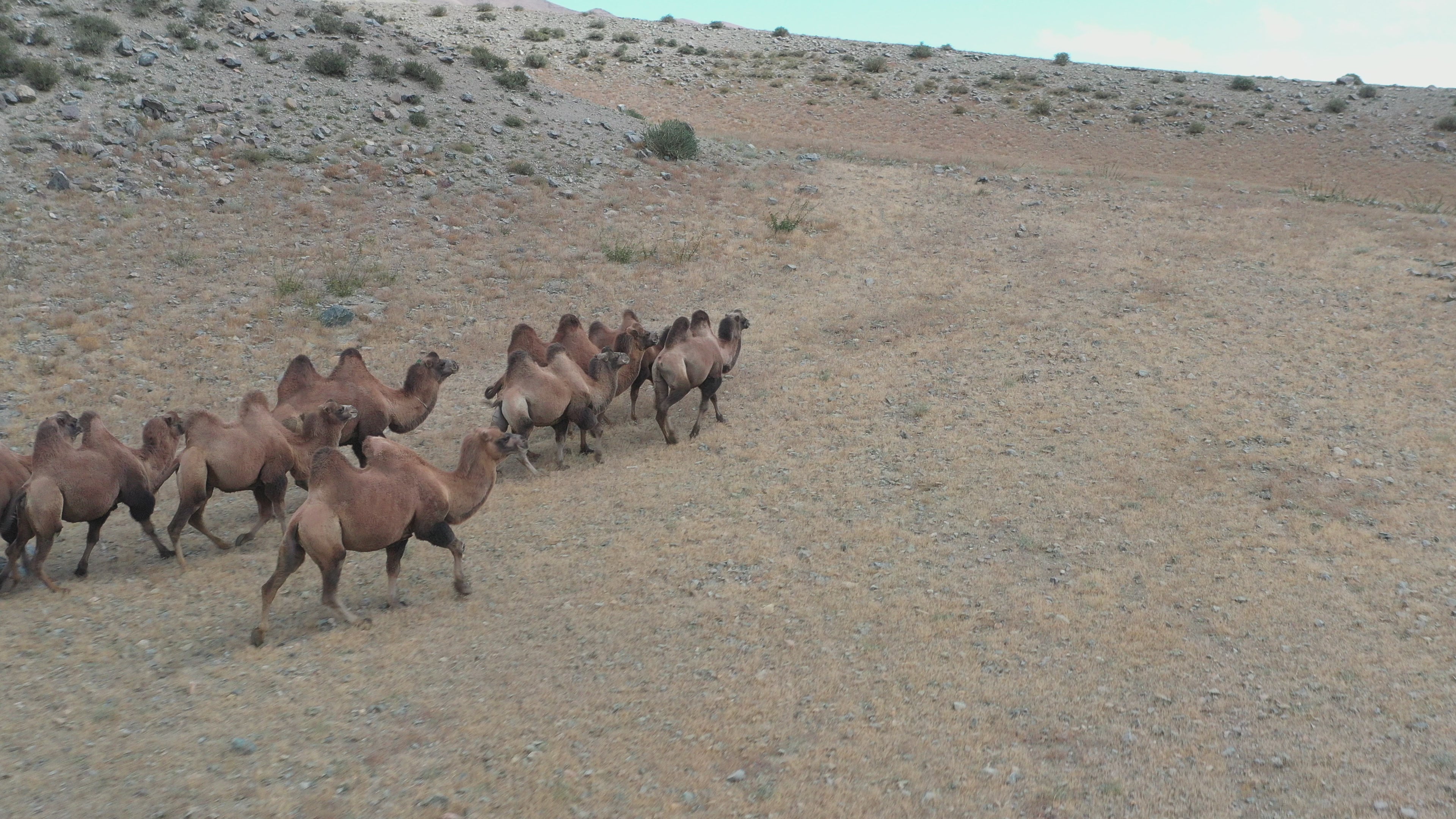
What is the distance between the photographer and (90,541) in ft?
30.6

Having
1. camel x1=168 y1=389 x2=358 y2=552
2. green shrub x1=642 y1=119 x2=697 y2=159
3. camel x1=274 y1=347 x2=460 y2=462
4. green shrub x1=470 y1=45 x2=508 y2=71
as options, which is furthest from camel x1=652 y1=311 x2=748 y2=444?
green shrub x1=470 y1=45 x2=508 y2=71

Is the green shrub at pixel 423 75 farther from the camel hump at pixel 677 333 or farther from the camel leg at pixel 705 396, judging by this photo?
the camel leg at pixel 705 396

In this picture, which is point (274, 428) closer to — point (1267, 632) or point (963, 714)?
point (963, 714)

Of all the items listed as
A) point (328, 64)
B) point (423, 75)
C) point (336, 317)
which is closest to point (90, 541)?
point (336, 317)

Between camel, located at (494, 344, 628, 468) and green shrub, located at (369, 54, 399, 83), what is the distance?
755 inches

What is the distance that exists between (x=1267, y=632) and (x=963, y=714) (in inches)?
119

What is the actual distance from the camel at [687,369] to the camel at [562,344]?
3.23 feet

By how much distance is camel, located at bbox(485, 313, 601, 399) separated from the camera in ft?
42.2

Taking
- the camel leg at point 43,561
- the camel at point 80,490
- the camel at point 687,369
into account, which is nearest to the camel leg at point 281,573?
the camel at point 80,490

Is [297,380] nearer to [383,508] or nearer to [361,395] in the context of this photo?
[361,395]

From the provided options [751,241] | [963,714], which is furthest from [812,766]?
[751,241]

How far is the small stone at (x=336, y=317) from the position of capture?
671 inches

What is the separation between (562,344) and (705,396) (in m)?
2.09

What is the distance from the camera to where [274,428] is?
988cm
